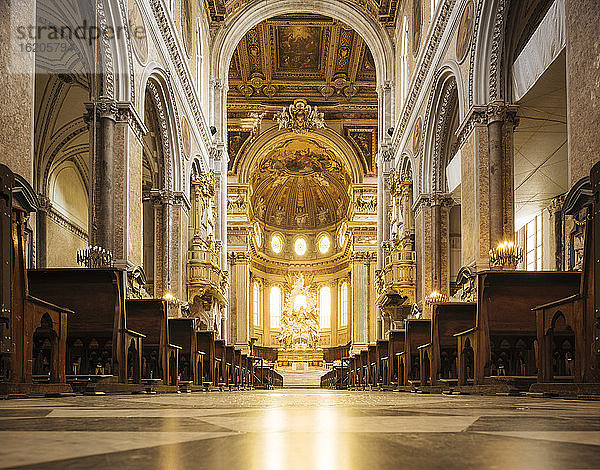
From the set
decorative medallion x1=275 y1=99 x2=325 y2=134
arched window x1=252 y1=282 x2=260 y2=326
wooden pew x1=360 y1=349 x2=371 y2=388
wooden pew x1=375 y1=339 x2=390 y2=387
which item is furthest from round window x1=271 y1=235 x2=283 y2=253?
wooden pew x1=375 y1=339 x2=390 y2=387

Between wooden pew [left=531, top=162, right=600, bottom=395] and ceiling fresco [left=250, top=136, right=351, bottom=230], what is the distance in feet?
82.0

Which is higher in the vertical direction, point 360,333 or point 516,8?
point 516,8

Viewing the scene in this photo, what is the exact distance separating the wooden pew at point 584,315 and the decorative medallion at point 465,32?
682 centimetres

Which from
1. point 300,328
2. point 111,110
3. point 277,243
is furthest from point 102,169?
point 277,243

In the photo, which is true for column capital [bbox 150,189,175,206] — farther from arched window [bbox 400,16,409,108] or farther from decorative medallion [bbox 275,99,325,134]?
decorative medallion [bbox 275,99,325,134]

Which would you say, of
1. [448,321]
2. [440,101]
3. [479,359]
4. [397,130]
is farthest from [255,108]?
[479,359]

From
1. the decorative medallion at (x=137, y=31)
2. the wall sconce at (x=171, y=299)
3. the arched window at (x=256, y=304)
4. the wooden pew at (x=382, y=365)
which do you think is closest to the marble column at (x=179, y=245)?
the wall sconce at (x=171, y=299)

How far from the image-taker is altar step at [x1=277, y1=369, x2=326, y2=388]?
2727 centimetres

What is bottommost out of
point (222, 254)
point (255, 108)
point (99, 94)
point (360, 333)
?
point (360, 333)

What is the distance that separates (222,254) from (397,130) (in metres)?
6.37

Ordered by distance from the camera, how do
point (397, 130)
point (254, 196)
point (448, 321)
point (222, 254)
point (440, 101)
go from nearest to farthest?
1. point (448, 321)
2. point (440, 101)
3. point (397, 130)
4. point (222, 254)
5. point (254, 196)

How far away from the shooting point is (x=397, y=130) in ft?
65.6

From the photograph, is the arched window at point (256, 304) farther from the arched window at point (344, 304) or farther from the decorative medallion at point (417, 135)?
the decorative medallion at point (417, 135)

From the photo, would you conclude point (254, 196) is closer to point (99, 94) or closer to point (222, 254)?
point (222, 254)
